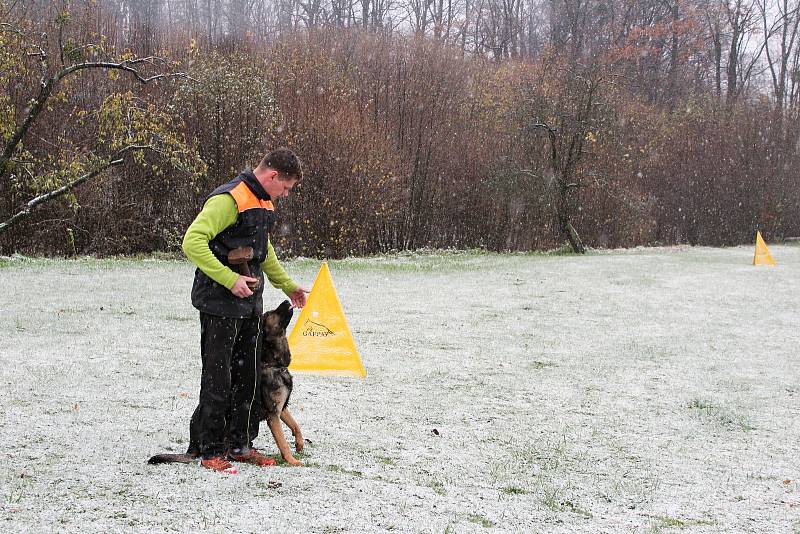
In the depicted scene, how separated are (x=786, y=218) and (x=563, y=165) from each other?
45.4 feet

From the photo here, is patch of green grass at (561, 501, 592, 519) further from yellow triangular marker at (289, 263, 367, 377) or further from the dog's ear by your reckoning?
yellow triangular marker at (289, 263, 367, 377)

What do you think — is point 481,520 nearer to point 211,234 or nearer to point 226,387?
point 226,387

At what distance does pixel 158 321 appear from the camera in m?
10.4

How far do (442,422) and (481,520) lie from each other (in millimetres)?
1993

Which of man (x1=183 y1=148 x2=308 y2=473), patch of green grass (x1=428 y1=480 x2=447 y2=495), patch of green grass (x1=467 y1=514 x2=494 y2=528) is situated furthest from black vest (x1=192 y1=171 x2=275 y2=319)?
patch of green grass (x1=467 y1=514 x2=494 y2=528)

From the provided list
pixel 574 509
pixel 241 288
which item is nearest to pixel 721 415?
pixel 574 509

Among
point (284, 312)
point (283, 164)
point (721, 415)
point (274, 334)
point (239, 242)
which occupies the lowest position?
point (721, 415)

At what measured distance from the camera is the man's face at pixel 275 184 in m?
4.52

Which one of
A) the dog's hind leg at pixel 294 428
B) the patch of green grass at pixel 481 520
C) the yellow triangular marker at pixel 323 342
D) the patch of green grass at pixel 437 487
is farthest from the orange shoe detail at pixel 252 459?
the yellow triangular marker at pixel 323 342

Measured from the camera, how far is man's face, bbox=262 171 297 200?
→ 452 cm

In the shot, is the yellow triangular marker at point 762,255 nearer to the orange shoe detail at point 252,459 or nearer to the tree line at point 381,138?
the tree line at point 381,138

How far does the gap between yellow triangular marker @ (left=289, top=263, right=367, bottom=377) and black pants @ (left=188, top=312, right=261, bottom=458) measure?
8.72 feet

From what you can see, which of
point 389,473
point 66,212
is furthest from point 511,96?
point 389,473

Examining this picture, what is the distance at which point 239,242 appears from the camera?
4496 millimetres
